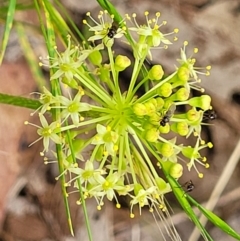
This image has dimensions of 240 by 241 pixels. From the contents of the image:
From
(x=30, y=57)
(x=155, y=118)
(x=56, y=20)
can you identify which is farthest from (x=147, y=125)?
(x=30, y=57)

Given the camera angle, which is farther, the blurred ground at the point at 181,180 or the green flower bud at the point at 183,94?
the blurred ground at the point at 181,180

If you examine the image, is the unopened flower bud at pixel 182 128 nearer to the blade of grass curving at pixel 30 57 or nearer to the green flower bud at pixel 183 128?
the green flower bud at pixel 183 128

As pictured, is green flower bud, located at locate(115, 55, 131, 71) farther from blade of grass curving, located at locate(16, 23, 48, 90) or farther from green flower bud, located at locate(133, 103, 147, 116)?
blade of grass curving, located at locate(16, 23, 48, 90)

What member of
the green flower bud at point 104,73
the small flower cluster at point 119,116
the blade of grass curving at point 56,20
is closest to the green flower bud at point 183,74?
the small flower cluster at point 119,116

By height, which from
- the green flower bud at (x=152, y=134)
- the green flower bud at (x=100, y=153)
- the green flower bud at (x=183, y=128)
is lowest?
the green flower bud at (x=152, y=134)

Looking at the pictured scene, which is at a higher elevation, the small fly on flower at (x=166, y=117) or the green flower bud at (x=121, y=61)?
the green flower bud at (x=121, y=61)

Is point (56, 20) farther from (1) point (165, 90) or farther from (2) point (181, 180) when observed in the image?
(2) point (181, 180)
